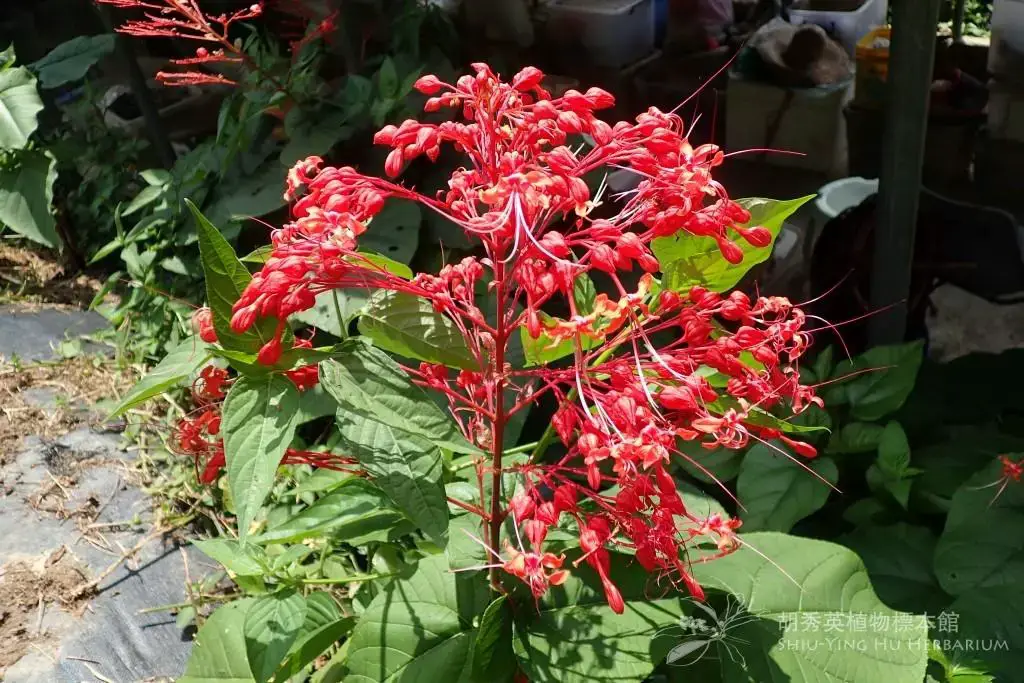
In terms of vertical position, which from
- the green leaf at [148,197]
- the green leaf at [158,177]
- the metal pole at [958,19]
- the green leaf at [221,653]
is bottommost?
the green leaf at [221,653]

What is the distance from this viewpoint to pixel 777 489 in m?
1.35

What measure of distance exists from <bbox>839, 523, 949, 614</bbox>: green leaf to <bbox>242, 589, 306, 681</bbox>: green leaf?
2.86 ft

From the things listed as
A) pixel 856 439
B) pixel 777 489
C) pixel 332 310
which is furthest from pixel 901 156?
pixel 332 310

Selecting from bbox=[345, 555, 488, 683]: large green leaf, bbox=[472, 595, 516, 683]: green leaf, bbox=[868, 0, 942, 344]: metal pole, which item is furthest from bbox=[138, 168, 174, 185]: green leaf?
bbox=[868, 0, 942, 344]: metal pole

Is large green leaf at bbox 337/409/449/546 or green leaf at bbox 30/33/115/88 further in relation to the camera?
green leaf at bbox 30/33/115/88

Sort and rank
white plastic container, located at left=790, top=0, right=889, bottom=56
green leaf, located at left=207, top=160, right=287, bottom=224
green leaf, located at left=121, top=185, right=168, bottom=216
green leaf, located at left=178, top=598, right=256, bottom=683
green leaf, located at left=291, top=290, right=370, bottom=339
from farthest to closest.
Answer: white plastic container, located at left=790, top=0, right=889, bottom=56, green leaf, located at left=121, top=185, right=168, bottom=216, green leaf, located at left=207, top=160, right=287, bottom=224, green leaf, located at left=291, top=290, right=370, bottom=339, green leaf, located at left=178, top=598, right=256, bottom=683

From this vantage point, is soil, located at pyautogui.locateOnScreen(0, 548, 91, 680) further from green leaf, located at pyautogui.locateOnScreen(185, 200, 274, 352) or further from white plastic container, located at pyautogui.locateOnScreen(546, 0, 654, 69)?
white plastic container, located at pyautogui.locateOnScreen(546, 0, 654, 69)

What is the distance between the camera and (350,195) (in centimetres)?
83

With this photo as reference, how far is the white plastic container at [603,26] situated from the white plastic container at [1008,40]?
3.19 feet

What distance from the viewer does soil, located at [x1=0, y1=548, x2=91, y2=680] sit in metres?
1.33

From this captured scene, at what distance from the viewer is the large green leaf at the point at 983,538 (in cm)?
123

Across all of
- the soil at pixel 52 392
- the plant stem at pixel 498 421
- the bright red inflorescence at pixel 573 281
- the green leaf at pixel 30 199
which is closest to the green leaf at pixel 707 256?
the bright red inflorescence at pixel 573 281

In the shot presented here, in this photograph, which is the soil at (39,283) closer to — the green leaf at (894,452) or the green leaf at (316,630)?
the green leaf at (316,630)

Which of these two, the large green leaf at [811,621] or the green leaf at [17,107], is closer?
the large green leaf at [811,621]
